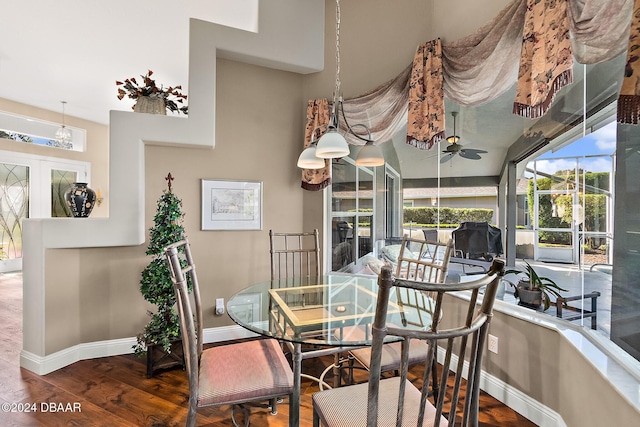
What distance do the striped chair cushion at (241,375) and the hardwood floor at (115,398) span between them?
1.75ft

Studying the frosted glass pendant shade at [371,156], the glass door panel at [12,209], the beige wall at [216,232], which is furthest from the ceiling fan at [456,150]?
the glass door panel at [12,209]

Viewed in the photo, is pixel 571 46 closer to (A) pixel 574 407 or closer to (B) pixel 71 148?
(A) pixel 574 407

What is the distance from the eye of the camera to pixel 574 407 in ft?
5.13

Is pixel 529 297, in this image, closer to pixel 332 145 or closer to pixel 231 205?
pixel 332 145

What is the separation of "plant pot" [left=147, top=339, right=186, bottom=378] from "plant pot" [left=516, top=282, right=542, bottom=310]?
2.54 m

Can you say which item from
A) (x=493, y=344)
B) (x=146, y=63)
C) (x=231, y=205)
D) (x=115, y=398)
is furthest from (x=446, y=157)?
(x=146, y=63)

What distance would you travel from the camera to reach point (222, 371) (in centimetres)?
157

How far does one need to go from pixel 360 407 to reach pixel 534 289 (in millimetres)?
1463

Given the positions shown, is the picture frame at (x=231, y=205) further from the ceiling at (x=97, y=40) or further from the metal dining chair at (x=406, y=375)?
the metal dining chair at (x=406, y=375)

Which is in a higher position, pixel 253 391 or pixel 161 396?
pixel 253 391

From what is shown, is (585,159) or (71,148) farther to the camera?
(71,148)

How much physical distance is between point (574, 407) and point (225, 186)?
9.77 ft

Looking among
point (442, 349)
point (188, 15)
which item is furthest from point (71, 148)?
point (442, 349)

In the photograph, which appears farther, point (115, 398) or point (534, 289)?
point (115, 398)
